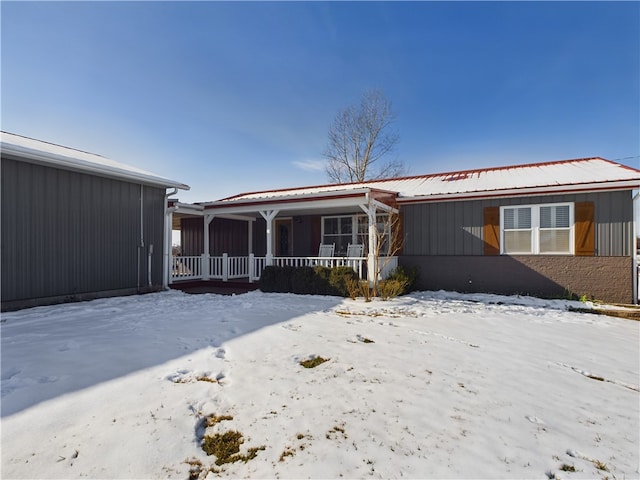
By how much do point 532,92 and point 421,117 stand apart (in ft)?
20.5

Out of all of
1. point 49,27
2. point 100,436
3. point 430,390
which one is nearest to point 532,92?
point 430,390

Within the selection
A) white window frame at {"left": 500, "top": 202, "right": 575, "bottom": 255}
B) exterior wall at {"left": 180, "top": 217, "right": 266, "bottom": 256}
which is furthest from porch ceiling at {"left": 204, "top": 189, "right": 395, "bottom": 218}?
white window frame at {"left": 500, "top": 202, "right": 575, "bottom": 255}

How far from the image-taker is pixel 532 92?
14.5 metres

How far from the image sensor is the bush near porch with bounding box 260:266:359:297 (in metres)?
8.55

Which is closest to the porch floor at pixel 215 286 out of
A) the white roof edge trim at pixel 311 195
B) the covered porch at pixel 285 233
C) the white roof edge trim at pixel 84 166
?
the covered porch at pixel 285 233

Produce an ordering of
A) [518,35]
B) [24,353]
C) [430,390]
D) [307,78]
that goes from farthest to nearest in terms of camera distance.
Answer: [307,78]
[518,35]
[24,353]
[430,390]

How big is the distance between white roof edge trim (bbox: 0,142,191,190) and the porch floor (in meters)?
3.00

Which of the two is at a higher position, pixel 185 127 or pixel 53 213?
pixel 185 127

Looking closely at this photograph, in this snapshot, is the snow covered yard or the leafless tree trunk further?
the leafless tree trunk

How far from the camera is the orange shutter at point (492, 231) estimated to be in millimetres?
9227

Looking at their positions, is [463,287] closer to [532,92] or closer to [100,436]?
[100,436]

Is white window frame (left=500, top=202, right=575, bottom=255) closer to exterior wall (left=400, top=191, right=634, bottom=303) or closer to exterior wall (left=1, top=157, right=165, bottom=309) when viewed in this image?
exterior wall (left=400, top=191, right=634, bottom=303)

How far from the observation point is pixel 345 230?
38.7 feet

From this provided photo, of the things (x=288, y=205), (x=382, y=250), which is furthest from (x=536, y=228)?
(x=288, y=205)
